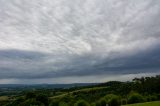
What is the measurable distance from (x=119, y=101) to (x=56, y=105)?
2713 cm

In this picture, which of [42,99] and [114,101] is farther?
[42,99]

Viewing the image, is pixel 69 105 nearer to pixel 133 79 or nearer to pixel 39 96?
pixel 39 96

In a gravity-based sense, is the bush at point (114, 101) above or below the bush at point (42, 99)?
below

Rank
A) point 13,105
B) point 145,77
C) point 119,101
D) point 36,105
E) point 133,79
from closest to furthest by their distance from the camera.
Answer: point 119,101
point 36,105
point 13,105
point 145,77
point 133,79

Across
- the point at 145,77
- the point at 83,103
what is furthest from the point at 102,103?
the point at 145,77

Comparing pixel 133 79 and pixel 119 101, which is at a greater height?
pixel 133 79

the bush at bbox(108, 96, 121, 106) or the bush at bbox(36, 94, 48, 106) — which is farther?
the bush at bbox(36, 94, 48, 106)

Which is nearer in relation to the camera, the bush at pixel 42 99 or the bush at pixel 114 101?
the bush at pixel 114 101

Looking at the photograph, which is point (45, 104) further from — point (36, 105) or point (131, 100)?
point (131, 100)

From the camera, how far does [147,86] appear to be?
125250 millimetres

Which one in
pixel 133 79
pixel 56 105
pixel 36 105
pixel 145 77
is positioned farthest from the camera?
pixel 133 79

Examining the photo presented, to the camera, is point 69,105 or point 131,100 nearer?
point 131,100

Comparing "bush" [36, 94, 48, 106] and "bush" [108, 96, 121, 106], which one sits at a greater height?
"bush" [36, 94, 48, 106]

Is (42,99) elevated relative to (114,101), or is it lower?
elevated
